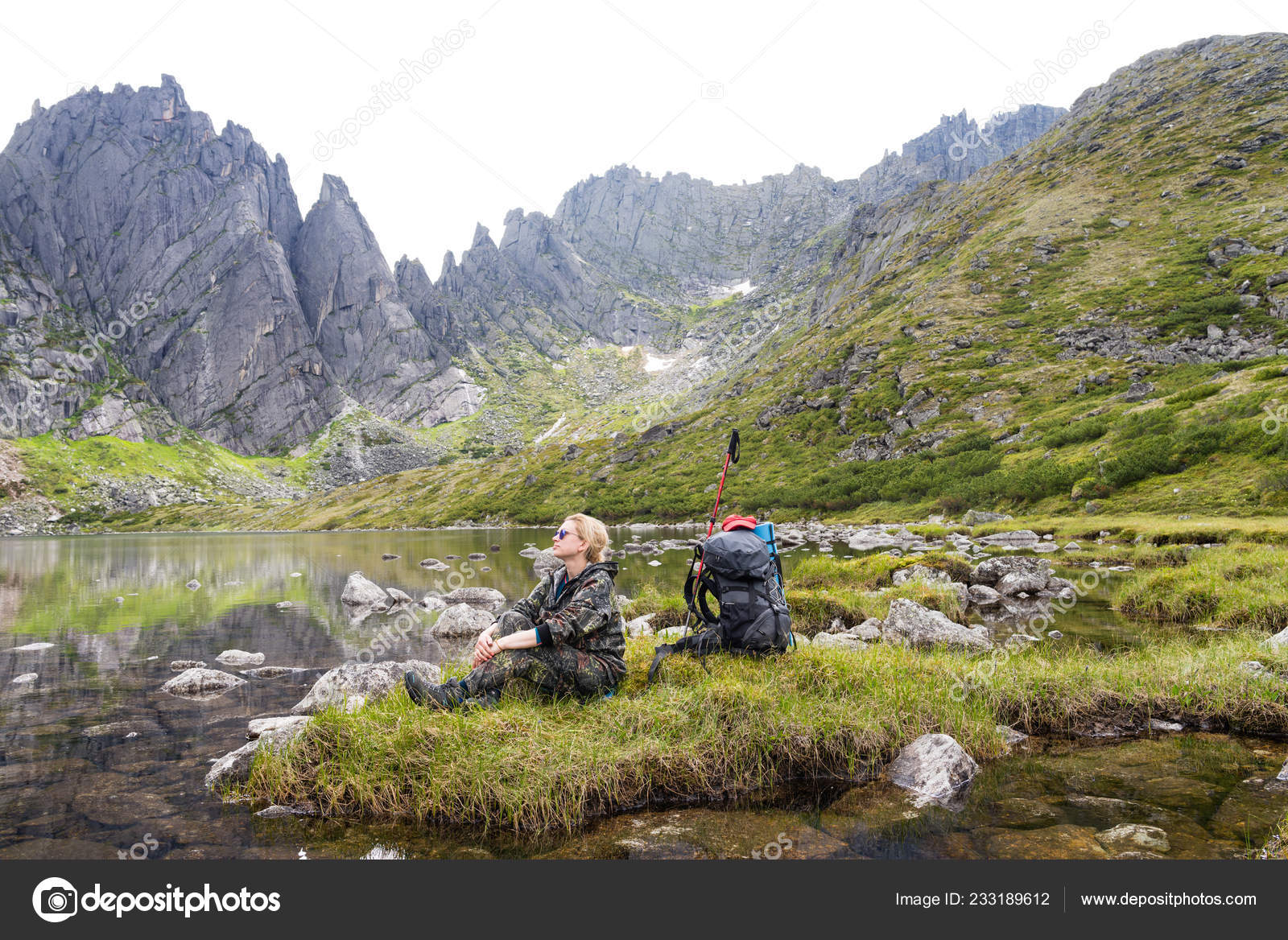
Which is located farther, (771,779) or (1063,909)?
(771,779)

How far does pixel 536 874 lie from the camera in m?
5.14

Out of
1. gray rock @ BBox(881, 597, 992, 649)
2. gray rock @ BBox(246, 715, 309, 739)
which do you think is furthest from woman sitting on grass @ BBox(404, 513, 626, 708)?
gray rock @ BBox(881, 597, 992, 649)

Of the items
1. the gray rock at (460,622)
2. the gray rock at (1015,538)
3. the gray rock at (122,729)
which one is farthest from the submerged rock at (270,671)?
the gray rock at (1015,538)

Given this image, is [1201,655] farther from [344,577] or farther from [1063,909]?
[344,577]

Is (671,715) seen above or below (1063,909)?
above

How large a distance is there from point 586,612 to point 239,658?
12086 millimetres

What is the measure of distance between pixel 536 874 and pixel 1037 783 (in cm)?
597

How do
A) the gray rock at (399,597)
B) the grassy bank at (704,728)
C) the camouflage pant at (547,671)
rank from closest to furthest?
the grassy bank at (704,728) → the camouflage pant at (547,671) → the gray rock at (399,597)

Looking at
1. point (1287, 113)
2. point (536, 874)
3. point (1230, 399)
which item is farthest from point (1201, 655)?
point (1287, 113)

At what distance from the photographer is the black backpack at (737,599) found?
30.4 feet

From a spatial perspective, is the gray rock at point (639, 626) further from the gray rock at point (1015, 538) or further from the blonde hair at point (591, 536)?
the gray rock at point (1015, 538)

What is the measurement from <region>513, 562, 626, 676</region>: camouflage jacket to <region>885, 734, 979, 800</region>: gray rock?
3863 mm

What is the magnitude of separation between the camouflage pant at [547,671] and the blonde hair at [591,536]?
4.35 ft

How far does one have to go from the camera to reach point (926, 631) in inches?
567
